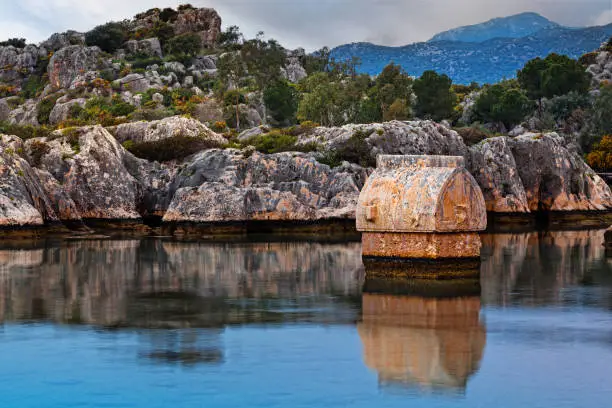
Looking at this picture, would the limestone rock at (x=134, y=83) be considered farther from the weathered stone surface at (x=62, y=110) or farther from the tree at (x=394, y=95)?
the tree at (x=394, y=95)

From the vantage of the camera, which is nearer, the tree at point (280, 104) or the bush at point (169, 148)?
the bush at point (169, 148)

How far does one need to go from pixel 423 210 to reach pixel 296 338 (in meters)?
6.98

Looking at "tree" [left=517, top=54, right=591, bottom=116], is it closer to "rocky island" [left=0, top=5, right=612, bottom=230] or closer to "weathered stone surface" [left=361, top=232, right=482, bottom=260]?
"rocky island" [left=0, top=5, right=612, bottom=230]

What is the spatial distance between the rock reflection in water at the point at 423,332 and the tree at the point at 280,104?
7649 cm

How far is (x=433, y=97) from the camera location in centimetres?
10156

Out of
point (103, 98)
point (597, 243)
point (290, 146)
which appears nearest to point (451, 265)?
point (597, 243)

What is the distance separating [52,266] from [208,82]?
102m

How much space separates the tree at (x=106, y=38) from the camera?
151 m

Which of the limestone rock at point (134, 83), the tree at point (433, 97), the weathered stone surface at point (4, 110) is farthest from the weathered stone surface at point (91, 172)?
the weathered stone surface at point (4, 110)

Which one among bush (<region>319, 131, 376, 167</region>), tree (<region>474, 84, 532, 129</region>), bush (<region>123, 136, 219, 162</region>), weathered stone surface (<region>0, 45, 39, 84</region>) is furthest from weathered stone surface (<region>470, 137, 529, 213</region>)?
weathered stone surface (<region>0, 45, 39, 84</region>)

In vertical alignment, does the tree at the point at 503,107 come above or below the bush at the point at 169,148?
above

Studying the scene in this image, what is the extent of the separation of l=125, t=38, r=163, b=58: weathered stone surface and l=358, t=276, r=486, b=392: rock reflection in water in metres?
129

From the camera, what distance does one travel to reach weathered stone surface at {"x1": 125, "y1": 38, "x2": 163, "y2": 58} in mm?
147438

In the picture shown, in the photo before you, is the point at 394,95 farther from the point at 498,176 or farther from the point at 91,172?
the point at 91,172
